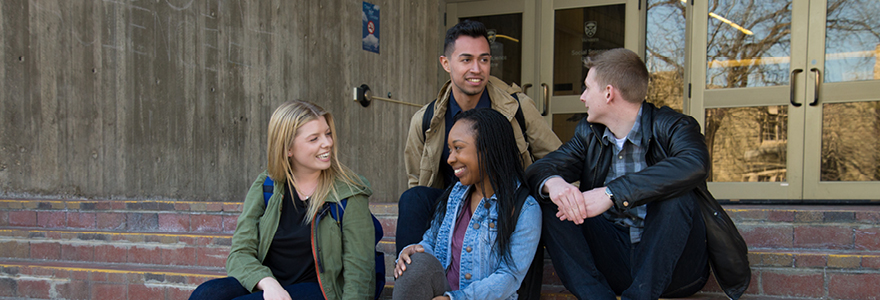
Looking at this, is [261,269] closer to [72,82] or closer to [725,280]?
[725,280]

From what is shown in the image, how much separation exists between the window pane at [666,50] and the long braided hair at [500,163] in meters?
3.95

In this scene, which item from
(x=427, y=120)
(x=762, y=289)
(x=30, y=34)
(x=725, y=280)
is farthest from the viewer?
(x=30, y=34)

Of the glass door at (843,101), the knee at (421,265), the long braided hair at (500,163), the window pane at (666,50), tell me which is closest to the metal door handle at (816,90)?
the glass door at (843,101)

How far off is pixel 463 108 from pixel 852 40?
141 inches

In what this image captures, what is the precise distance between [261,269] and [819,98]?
446cm

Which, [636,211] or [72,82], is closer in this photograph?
[636,211]

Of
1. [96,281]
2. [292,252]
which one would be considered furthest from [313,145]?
[96,281]

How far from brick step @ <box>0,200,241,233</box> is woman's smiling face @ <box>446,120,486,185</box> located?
6.41 ft

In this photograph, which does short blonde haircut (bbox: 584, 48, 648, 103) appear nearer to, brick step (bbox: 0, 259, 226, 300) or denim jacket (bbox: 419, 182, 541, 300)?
denim jacket (bbox: 419, 182, 541, 300)

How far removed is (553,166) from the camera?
2201mm

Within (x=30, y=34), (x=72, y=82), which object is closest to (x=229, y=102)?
(x=72, y=82)

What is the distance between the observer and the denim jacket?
1905 mm

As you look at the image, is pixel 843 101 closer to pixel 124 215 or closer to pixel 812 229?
pixel 812 229

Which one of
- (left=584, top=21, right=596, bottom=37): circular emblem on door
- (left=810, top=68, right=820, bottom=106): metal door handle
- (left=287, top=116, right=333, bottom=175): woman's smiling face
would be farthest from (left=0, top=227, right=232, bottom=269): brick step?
(left=810, top=68, right=820, bottom=106): metal door handle
